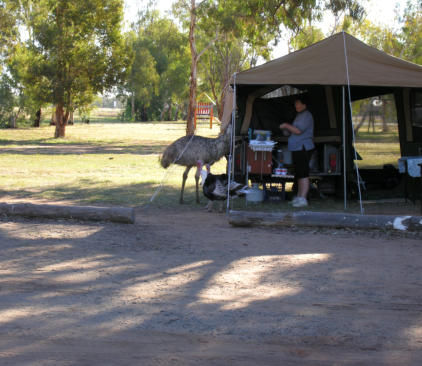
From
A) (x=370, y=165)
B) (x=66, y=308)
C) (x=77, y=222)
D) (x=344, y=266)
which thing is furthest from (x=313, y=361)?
(x=370, y=165)

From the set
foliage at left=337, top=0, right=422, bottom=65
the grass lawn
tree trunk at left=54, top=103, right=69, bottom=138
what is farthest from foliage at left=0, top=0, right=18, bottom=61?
foliage at left=337, top=0, right=422, bottom=65

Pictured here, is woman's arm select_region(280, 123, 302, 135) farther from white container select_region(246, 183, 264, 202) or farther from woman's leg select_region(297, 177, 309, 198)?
white container select_region(246, 183, 264, 202)

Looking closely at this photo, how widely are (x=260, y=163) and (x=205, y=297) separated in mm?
5408

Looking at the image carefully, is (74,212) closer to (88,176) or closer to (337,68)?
(337,68)

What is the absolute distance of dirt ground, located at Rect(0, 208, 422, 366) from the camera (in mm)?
3752

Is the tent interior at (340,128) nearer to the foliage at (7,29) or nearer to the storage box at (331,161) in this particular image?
the storage box at (331,161)

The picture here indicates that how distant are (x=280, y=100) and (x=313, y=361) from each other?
852 centimetres

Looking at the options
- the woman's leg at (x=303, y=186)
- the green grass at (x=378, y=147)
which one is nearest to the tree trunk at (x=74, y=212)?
the woman's leg at (x=303, y=186)

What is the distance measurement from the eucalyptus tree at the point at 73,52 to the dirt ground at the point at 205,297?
2125 centimetres

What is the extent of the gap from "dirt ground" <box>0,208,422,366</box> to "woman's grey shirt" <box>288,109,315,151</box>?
2562 millimetres

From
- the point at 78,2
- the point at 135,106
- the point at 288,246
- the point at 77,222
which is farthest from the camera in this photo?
the point at 135,106

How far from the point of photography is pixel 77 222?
7855 mm

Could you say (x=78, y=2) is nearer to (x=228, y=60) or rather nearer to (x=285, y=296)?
(x=228, y=60)

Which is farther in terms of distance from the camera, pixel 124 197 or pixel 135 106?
pixel 135 106
